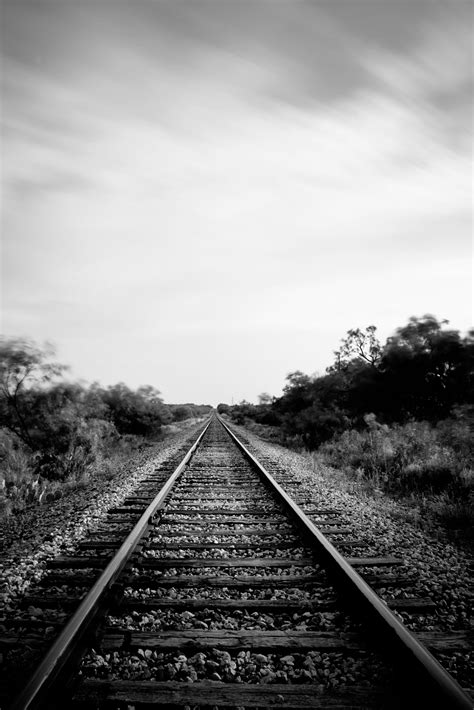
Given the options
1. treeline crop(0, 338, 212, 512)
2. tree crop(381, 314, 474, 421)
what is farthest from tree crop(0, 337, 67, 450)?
tree crop(381, 314, 474, 421)

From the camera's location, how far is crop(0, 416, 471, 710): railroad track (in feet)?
7.55

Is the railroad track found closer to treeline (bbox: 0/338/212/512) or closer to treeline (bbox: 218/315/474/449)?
treeline (bbox: 0/338/212/512)

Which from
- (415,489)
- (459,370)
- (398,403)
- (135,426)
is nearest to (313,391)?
(398,403)

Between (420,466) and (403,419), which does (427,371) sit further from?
(420,466)

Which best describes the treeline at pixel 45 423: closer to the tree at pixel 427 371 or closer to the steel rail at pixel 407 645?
the steel rail at pixel 407 645

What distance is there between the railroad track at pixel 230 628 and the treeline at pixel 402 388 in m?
13.1

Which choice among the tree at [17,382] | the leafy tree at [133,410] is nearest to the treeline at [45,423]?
the tree at [17,382]

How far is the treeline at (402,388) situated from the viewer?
1936cm

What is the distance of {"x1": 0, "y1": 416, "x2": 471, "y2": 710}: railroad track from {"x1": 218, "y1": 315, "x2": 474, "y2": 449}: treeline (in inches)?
517

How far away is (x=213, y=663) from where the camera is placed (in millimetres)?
2592

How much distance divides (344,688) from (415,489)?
656 cm

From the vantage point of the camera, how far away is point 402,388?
72.0 ft

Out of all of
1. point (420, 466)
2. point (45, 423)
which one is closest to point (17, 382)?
point (45, 423)

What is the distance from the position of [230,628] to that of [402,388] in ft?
69.1
